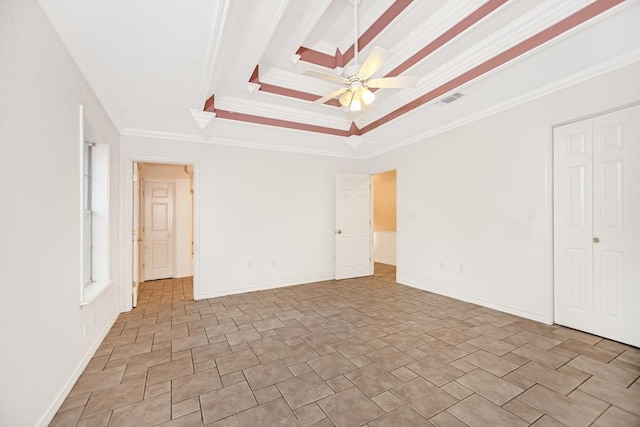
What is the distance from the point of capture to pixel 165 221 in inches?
237

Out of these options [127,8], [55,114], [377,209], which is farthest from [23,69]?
[377,209]

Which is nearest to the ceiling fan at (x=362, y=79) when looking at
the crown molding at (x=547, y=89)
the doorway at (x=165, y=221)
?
the crown molding at (x=547, y=89)

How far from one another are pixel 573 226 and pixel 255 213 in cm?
434

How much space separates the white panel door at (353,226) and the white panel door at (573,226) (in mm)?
3196

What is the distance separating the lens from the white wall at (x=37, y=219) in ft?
4.49

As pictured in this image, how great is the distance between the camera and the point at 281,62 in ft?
11.1

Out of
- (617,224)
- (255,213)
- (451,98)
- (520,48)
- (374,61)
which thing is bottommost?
(617,224)

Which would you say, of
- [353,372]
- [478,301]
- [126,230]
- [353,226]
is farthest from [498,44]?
[126,230]

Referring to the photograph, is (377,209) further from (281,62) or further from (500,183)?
(281,62)

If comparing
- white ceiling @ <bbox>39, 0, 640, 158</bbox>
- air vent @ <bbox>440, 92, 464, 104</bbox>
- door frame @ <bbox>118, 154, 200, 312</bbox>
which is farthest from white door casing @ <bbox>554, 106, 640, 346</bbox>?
door frame @ <bbox>118, 154, 200, 312</bbox>

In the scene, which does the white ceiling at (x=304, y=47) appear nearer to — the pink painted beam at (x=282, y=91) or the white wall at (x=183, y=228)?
the pink painted beam at (x=282, y=91)

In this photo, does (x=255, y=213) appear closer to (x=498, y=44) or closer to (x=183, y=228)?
(x=183, y=228)

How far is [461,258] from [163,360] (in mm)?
3933

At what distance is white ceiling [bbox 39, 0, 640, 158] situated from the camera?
2.08 metres
